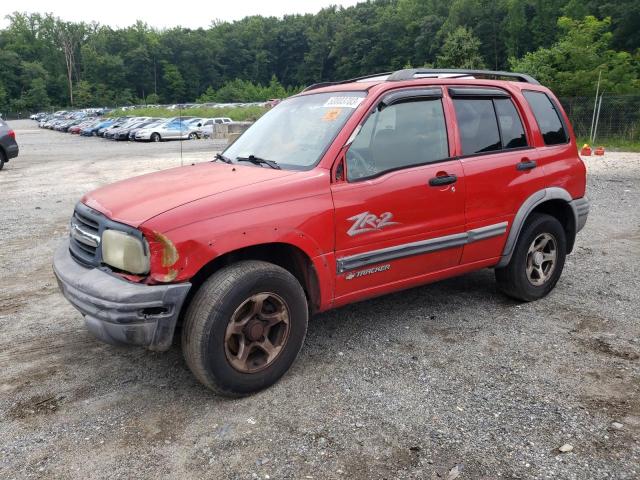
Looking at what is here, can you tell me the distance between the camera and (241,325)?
323 cm

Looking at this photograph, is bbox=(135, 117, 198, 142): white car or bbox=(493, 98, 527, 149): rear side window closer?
bbox=(493, 98, 527, 149): rear side window

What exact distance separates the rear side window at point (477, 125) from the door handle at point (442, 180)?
29 centimetres

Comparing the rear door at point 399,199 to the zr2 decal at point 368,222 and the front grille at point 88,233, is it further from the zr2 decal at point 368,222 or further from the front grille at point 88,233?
the front grille at point 88,233

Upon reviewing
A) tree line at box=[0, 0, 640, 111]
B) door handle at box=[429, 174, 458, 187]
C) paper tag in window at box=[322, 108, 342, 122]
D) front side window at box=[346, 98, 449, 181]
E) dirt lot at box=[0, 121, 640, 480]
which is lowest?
dirt lot at box=[0, 121, 640, 480]

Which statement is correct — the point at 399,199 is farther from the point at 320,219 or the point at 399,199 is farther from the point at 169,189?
the point at 169,189

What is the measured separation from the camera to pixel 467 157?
420 centimetres

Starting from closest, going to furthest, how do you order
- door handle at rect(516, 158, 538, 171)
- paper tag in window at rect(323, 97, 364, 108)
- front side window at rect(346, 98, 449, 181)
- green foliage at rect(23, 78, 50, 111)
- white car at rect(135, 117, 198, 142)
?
1. front side window at rect(346, 98, 449, 181)
2. paper tag in window at rect(323, 97, 364, 108)
3. door handle at rect(516, 158, 538, 171)
4. white car at rect(135, 117, 198, 142)
5. green foliage at rect(23, 78, 50, 111)

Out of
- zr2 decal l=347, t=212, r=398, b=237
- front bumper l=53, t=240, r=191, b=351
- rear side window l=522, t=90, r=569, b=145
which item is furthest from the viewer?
rear side window l=522, t=90, r=569, b=145

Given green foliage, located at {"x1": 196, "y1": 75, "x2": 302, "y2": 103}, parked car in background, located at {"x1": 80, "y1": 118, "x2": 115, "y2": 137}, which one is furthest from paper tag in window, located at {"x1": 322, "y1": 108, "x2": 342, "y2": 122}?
green foliage, located at {"x1": 196, "y1": 75, "x2": 302, "y2": 103}

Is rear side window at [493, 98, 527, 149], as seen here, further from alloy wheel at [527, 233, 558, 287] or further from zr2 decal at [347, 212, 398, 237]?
zr2 decal at [347, 212, 398, 237]

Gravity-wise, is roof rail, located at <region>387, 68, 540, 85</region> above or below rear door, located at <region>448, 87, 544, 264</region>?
above

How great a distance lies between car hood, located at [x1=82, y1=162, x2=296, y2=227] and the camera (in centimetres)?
316

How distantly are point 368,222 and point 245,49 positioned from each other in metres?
135

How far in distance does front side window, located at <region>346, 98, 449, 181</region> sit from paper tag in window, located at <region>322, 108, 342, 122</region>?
25 cm
